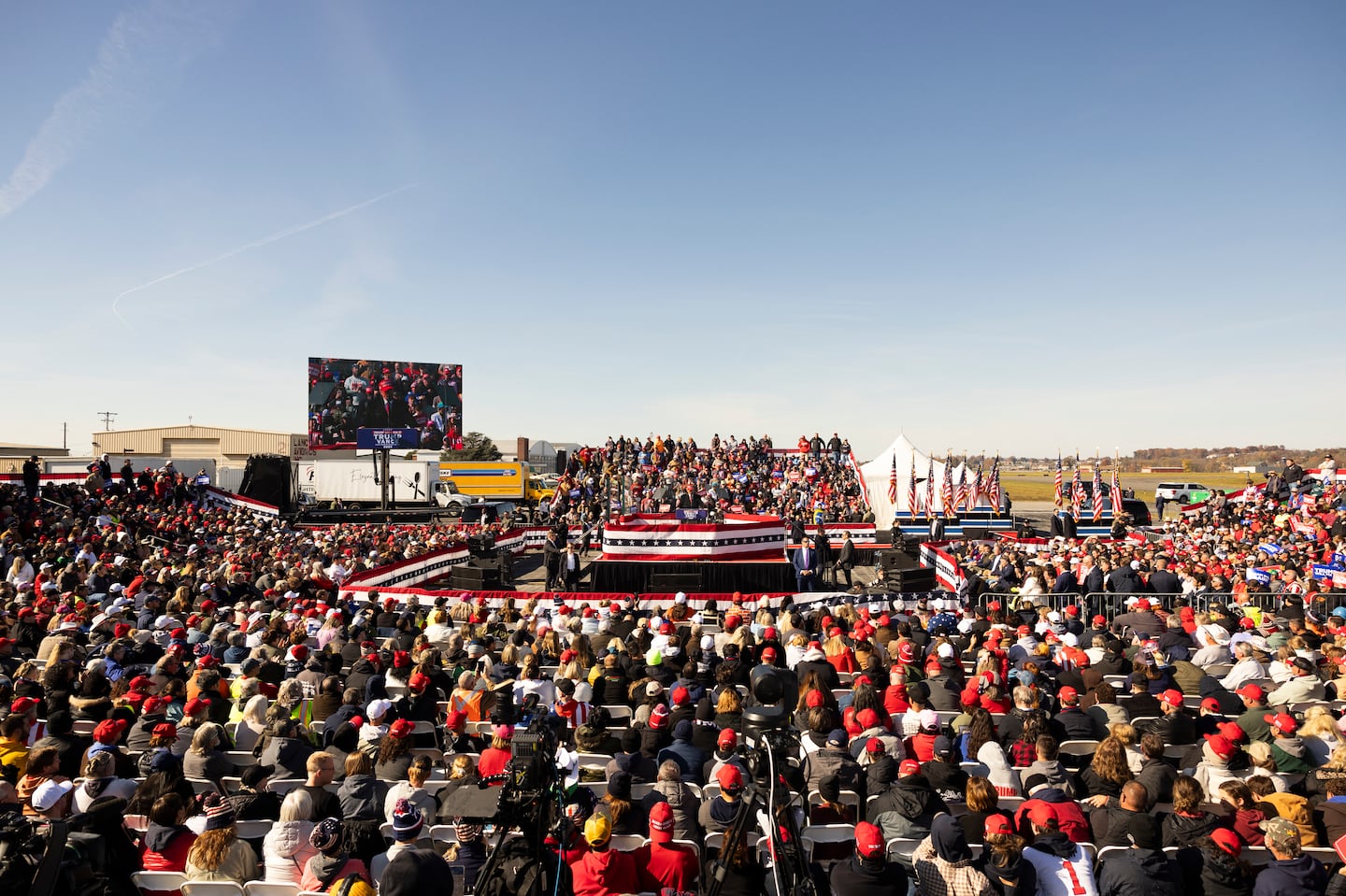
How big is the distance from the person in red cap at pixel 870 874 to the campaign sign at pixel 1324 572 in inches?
723

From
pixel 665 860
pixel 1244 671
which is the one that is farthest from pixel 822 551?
pixel 665 860

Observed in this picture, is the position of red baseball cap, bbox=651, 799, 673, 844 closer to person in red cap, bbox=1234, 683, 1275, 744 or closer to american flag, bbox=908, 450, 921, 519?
person in red cap, bbox=1234, 683, 1275, 744

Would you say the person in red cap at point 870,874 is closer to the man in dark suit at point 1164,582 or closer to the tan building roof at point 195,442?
the man in dark suit at point 1164,582

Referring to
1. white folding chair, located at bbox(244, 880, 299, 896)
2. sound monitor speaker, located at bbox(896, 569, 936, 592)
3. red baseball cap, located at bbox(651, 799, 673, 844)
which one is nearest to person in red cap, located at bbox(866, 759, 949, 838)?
red baseball cap, located at bbox(651, 799, 673, 844)

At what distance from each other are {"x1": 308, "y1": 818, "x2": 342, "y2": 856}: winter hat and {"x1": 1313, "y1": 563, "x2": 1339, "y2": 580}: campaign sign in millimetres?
21300

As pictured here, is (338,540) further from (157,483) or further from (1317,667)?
(1317,667)

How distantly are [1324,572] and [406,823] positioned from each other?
21179 mm

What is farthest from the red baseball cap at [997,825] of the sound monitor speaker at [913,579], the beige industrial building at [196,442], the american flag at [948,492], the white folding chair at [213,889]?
the beige industrial building at [196,442]

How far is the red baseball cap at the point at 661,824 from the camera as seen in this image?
548cm

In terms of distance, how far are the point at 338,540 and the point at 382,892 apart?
84.7 ft

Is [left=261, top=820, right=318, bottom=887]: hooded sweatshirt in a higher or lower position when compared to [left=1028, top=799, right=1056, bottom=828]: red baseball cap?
lower

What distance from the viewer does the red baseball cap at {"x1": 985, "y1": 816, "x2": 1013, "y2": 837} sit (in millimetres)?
5305

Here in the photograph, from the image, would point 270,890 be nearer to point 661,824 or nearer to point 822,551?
point 661,824

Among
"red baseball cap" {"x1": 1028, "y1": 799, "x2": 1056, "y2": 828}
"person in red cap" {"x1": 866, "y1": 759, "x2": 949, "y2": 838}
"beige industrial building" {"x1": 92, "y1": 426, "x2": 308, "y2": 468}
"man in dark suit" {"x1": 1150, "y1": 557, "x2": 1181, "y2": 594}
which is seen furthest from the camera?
"beige industrial building" {"x1": 92, "y1": 426, "x2": 308, "y2": 468}
